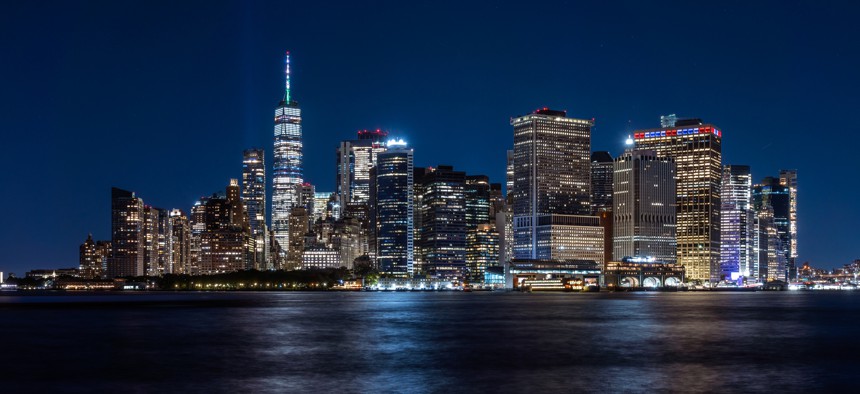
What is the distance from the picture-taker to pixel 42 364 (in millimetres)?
65688

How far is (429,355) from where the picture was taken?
70.9m

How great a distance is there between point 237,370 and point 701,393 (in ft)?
91.2

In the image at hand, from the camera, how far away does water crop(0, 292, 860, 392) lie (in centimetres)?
5593

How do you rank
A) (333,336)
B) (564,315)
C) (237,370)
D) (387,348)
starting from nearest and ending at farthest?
(237,370), (387,348), (333,336), (564,315)

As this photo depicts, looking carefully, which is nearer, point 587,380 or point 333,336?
point 587,380

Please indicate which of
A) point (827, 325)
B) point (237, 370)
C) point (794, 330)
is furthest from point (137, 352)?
point (827, 325)

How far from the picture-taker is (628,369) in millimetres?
62375

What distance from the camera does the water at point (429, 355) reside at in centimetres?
5593

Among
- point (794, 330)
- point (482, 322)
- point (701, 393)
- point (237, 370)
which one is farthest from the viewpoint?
point (482, 322)

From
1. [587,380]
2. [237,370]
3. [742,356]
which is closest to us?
[587,380]

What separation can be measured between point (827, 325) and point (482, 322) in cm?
3789

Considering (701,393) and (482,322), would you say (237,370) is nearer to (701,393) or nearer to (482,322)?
(701,393)

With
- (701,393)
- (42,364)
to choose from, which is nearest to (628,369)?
(701,393)

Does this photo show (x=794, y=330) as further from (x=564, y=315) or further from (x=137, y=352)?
(x=137, y=352)
